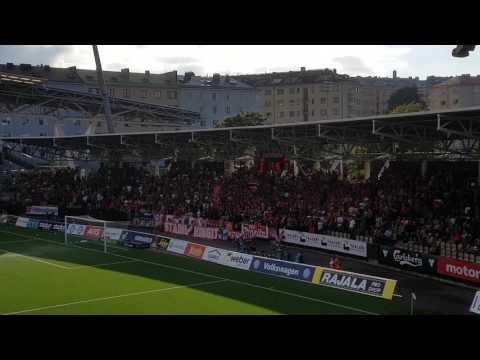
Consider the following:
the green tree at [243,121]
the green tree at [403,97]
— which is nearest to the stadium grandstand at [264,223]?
the green tree at [243,121]

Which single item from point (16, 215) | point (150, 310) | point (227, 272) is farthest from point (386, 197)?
point (16, 215)

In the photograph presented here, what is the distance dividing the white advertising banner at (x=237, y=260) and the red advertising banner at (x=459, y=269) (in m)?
8.59

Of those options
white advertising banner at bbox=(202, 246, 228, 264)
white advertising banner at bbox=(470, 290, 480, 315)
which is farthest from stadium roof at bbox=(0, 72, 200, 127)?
white advertising banner at bbox=(470, 290, 480, 315)

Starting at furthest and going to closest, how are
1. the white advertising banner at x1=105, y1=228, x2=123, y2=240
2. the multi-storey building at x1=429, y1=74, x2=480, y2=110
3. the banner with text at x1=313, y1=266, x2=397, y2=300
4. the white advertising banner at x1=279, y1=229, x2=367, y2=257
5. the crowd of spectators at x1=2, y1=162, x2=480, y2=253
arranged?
the multi-storey building at x1=429, y1=74, x2=480, y2=110 < the white advertising banner at x1=105, y1=228, x2=123, y2=240 < the white advertising banner at x1=279, y1=229, x2=367, y2=257 < the crowd of spectators at x1=2, y1=162, x2=480, y2=253 < the banner with text at x1=313, y1=266, x2=397, y2=300

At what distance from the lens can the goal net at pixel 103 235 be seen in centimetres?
3512

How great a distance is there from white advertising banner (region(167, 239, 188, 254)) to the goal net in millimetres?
1990

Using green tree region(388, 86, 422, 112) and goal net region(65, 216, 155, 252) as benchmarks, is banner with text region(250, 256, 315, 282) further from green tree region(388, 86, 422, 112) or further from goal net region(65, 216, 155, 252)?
green tree region(388, 86, 422, 112)

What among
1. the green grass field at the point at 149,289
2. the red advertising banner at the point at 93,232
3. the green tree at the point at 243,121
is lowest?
the green grass field at the point at 149,289

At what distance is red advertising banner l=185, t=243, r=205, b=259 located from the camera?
30859 millimetres

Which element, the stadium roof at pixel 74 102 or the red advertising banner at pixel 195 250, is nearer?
the red advertising banner at pixel 195 250

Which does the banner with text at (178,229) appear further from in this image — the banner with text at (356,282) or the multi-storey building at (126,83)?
the multi-storey building at (126,83)

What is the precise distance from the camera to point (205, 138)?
43875mm

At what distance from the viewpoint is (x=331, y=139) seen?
3450cm

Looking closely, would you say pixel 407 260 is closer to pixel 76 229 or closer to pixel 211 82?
pixel 76 229
